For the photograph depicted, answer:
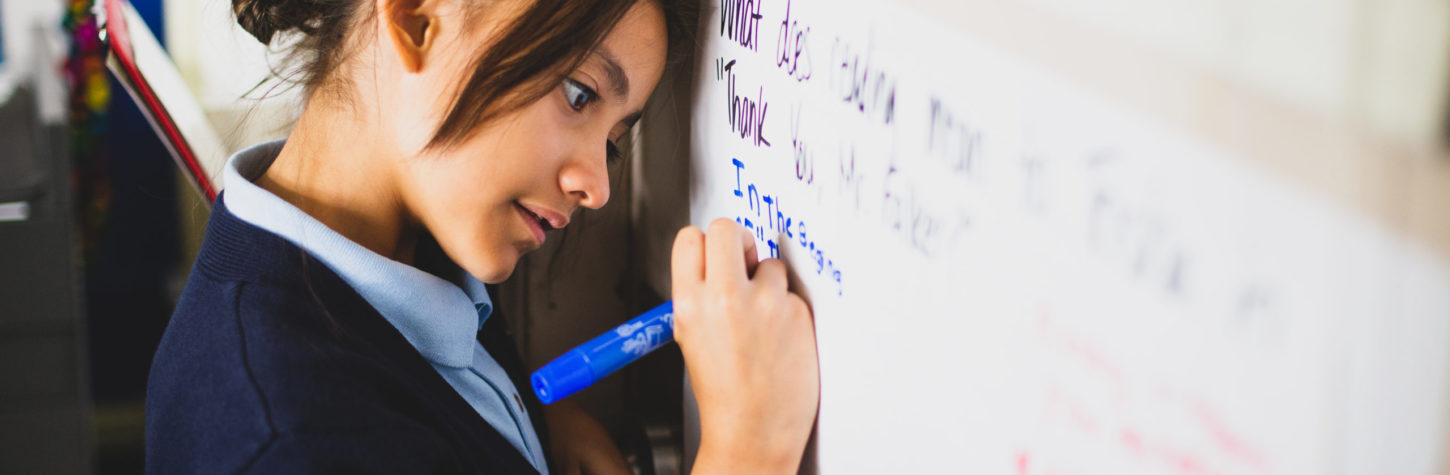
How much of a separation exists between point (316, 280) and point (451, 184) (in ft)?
0.32

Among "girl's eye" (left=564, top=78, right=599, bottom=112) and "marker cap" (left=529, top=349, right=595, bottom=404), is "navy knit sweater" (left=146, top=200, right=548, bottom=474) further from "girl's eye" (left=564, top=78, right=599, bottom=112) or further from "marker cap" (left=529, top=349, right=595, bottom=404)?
"girl's eye" (left=564, top=78, right=599, bottom=112)

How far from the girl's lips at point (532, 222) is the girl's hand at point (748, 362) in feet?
0.38

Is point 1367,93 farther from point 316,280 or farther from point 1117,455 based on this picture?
point 316,280

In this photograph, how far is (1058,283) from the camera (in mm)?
350

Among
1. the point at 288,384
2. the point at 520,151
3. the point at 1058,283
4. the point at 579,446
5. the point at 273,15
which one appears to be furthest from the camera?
the point at 579,446

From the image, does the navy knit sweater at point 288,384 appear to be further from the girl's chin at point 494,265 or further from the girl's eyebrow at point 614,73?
the girl's eyebrow at point 614,73

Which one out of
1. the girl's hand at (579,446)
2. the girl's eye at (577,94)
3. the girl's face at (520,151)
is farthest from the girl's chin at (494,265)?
the girl's hand at (579,446)

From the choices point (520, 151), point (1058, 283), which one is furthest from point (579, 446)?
point (1058, 283)

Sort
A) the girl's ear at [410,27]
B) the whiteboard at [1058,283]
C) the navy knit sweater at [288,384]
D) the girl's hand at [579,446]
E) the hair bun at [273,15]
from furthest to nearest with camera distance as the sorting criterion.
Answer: the girl's hand at [579,446] < the hair bun at [273,15] < the girl's ear at [410,27] < the navy knit sweater at [288,384] < the whiteboard at [1058,283]

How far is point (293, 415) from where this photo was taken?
493 millimetres

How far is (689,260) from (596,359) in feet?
0.30

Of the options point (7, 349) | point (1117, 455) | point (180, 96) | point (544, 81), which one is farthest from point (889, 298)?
point (7, 349)

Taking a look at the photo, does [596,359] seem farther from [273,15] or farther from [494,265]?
[273,15]

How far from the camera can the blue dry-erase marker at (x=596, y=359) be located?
2.15 feet
